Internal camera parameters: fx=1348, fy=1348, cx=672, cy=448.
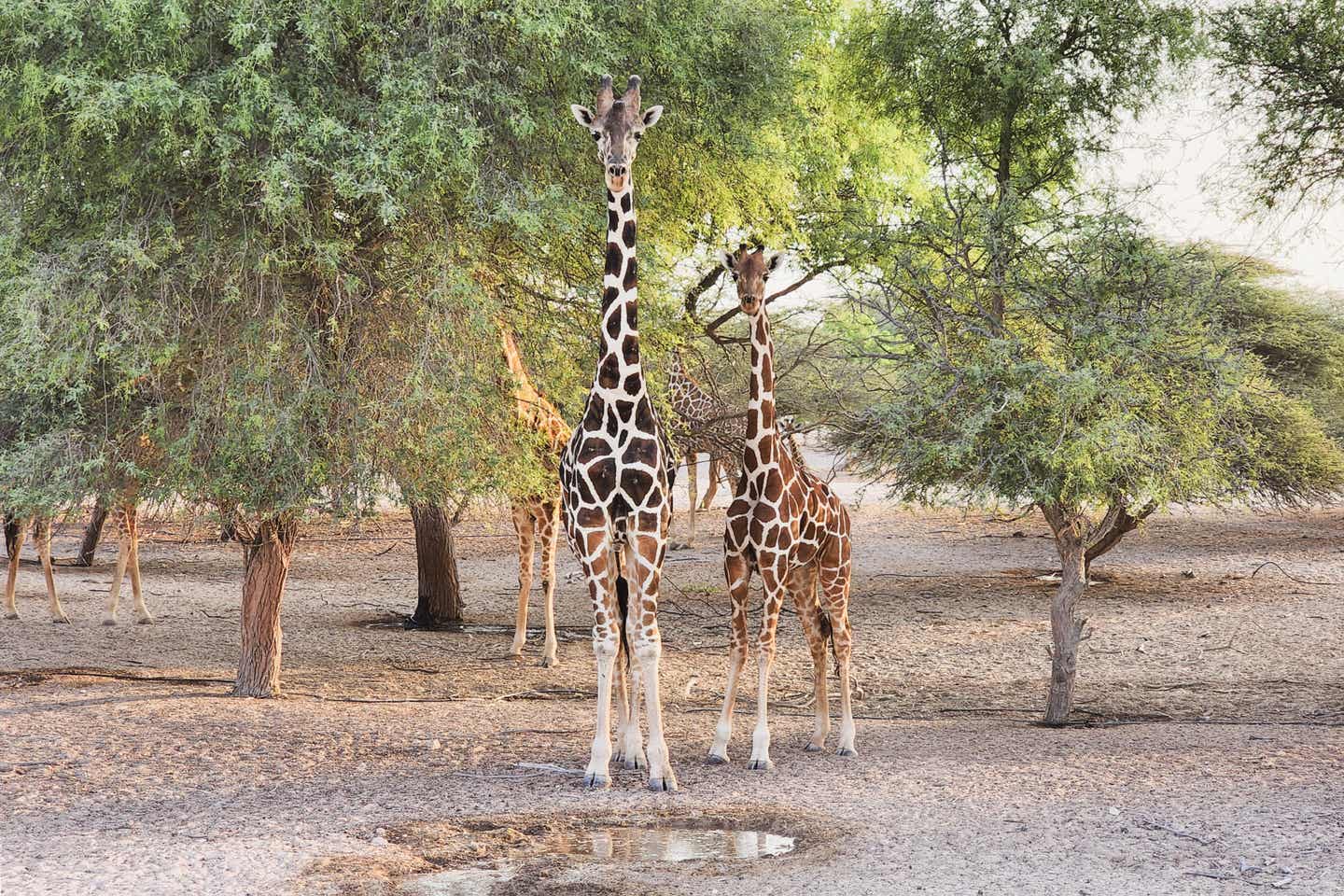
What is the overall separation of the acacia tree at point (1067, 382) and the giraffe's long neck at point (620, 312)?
1.92 metres

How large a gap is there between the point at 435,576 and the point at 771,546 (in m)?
7.73

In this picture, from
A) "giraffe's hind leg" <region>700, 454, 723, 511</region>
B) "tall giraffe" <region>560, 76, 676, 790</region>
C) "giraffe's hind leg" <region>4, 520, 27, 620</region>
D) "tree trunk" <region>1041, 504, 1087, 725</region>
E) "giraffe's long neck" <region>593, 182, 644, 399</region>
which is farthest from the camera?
"giraffe's hind leg" <region>700, 454, 723, 511</region>

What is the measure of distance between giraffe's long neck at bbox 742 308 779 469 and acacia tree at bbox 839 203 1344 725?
0.86 metres

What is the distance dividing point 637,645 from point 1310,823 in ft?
12.2

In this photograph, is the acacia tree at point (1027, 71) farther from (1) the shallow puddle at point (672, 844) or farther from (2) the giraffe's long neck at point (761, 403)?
(1) the shallow puddle at point (672, 844)

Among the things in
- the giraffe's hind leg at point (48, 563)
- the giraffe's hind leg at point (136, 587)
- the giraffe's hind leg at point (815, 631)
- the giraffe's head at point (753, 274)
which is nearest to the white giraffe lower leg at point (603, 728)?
the giraffe's hind leg at point (815, 631)

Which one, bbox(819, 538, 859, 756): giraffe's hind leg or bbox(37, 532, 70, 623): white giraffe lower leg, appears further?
bbox(37, 532, 70, 623): white giraffe lower leg

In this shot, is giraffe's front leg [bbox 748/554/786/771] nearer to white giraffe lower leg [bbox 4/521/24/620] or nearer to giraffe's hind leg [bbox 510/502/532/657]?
giraffe's hind leg [bbox 510/502/532/657]

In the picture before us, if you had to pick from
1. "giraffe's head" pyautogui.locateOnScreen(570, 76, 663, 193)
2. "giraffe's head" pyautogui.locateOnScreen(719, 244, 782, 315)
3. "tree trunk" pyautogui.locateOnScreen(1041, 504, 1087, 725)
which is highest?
"giraffe's head" pyautogui.locateOnScreen(570, 76, 663, 193)

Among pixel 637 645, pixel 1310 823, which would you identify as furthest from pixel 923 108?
Result: pixel 1310 823

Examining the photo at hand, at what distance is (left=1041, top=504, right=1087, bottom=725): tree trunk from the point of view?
1032 centimetres

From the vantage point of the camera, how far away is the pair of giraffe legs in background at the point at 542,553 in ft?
43.6

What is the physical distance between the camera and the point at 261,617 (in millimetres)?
11047

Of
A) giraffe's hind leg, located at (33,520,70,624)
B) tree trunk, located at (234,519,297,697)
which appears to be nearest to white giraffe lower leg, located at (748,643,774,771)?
tree trunk, located at (234,519,297,697)
